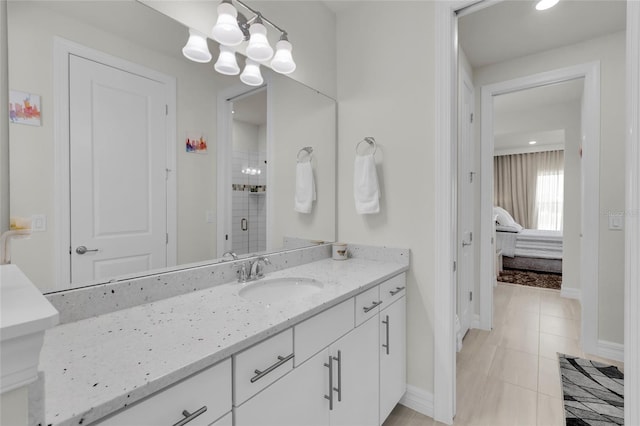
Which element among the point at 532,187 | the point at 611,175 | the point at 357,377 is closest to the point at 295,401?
the point at 357,377

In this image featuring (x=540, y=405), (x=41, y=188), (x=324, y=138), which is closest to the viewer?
(x=41, y=188)

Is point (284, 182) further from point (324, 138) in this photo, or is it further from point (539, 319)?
point (539, 319)

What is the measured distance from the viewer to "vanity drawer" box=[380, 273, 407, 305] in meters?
1.57

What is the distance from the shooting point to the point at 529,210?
7184 millimetres

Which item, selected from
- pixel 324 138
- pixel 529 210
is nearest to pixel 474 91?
pixel 324 138

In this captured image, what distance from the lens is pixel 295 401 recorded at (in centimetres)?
102

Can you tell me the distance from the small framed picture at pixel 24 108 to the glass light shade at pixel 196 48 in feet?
1.86

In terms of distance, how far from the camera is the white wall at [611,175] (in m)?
2.40

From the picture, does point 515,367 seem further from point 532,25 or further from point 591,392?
point 532,25

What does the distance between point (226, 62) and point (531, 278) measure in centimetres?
517

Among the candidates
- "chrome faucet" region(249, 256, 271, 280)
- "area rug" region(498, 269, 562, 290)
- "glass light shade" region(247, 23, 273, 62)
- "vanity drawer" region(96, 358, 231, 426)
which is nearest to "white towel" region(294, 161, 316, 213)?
"chrome faucet" region(249, 256, 271, 280)

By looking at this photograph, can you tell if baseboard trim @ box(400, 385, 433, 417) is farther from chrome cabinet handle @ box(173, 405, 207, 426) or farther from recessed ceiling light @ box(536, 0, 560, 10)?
recessed ceiling light @ box(536, 0, 560, 10)

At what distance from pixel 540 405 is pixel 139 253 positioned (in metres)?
2.35

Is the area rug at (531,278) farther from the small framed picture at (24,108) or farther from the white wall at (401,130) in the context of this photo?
the small framed picture at (24,108)
